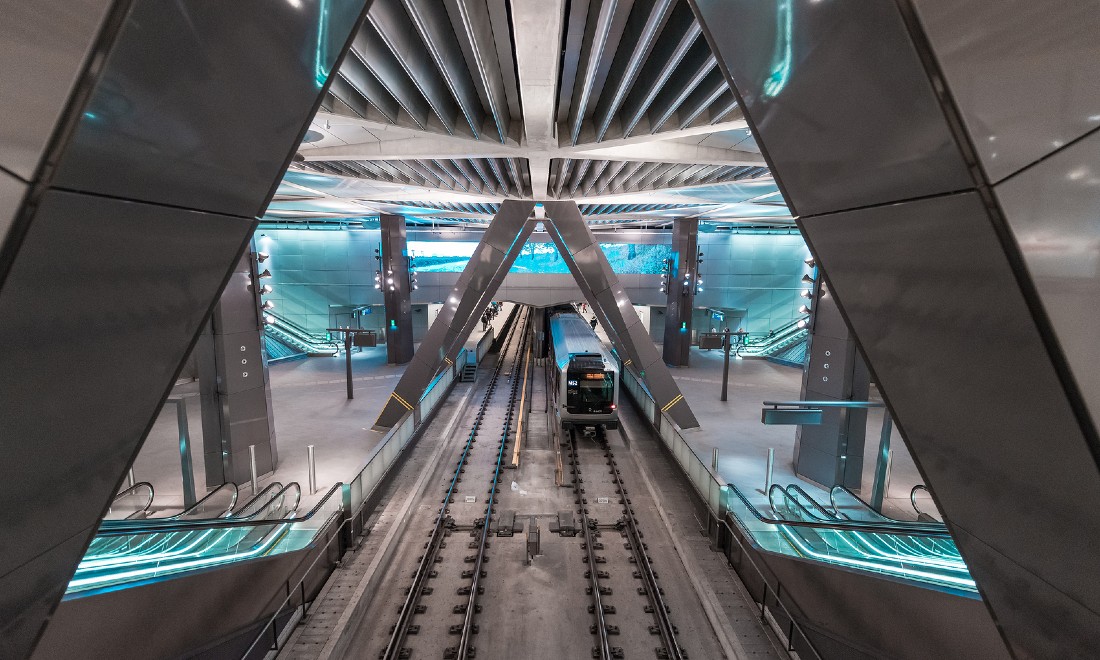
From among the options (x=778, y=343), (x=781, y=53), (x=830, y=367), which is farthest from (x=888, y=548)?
(x=778, y=343)

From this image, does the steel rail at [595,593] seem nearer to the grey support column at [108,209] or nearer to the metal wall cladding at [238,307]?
the grey support column at [108,209]

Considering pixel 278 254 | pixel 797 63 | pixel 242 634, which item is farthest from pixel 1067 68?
pixel 278 254

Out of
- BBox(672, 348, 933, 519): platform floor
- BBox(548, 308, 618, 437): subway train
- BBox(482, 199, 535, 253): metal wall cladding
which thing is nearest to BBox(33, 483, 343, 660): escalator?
BBox(548, 308, 618, 437): subway train

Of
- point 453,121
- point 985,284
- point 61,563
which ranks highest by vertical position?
point 453,121

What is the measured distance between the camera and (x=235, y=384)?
917 cm

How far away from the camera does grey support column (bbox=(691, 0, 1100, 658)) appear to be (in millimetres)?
1350

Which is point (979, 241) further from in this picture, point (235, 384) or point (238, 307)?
point (235, 384)

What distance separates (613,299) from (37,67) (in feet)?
37.7

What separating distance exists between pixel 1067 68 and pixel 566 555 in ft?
27.3

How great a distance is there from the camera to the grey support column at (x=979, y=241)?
4.43 ft

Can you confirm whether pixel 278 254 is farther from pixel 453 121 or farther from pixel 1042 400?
pixel 1042 400

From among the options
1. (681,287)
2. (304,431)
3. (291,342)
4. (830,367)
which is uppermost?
(681,287)

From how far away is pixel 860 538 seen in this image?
580 centimetres

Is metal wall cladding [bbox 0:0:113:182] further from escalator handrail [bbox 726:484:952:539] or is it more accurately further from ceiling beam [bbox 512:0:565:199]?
escalator handrail [bbox 726:484:952:539]
